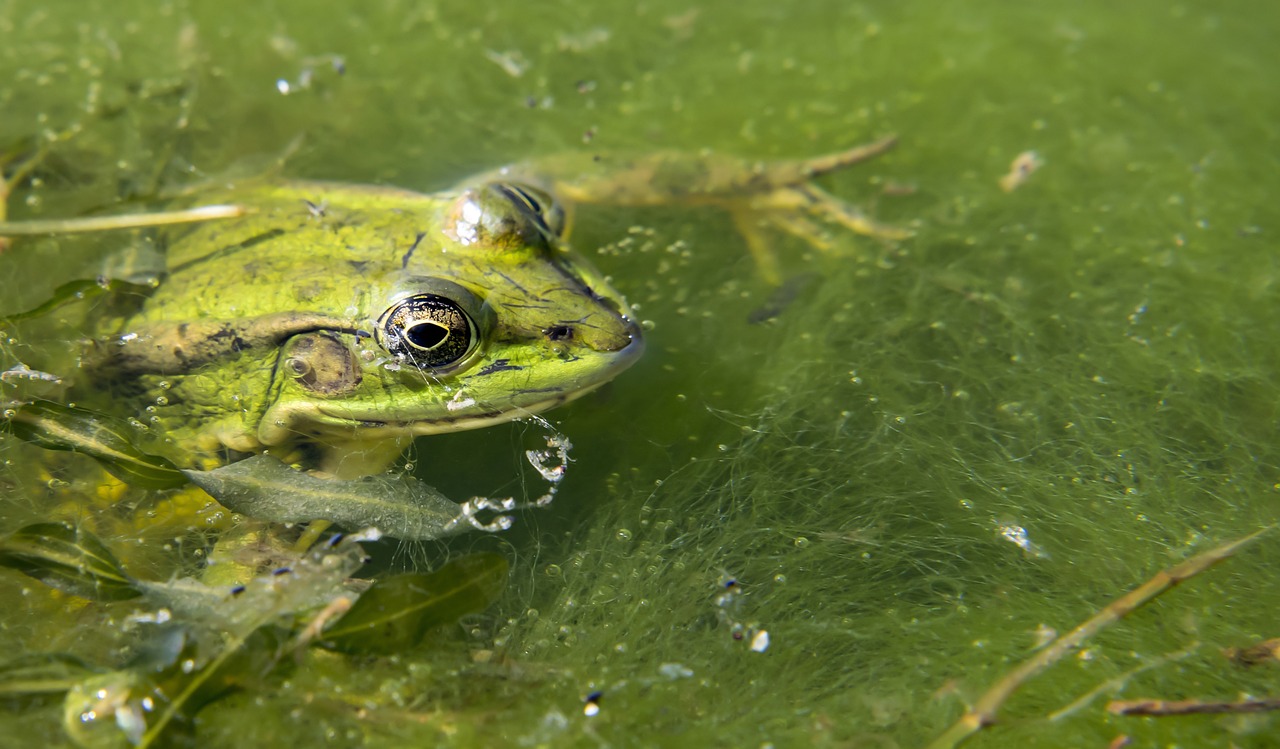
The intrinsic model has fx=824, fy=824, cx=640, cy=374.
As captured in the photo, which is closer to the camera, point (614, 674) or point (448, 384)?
point (614, 674)

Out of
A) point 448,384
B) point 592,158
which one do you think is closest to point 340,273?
point 448,384

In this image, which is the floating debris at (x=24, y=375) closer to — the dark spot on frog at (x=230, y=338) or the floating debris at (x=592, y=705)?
the dark spot on frog at (x=230, y=338)

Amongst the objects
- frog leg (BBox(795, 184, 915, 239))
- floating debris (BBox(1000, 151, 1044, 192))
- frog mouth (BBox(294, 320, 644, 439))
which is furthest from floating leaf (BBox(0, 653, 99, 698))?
floating debris (BBox(1000, 151, 1044, 192))

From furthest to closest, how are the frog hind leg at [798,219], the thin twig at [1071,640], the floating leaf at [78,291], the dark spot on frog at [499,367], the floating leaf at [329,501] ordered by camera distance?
the frog hind leg at [798,219] → the floating leaf at [78,291] → the dark spot on frog at [499,367] → the floating leaf at [329,501] → the thin twig at [1071,640]

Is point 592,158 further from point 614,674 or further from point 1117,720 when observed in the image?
point 1117,720

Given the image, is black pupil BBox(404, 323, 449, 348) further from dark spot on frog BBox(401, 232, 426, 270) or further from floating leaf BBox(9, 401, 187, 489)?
floating leaf BBox(9, 401, 187, 489)

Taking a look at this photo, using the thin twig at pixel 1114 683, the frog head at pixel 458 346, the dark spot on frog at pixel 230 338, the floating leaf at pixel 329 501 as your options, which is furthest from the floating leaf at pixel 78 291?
the thin twig at pixel 1114 683
